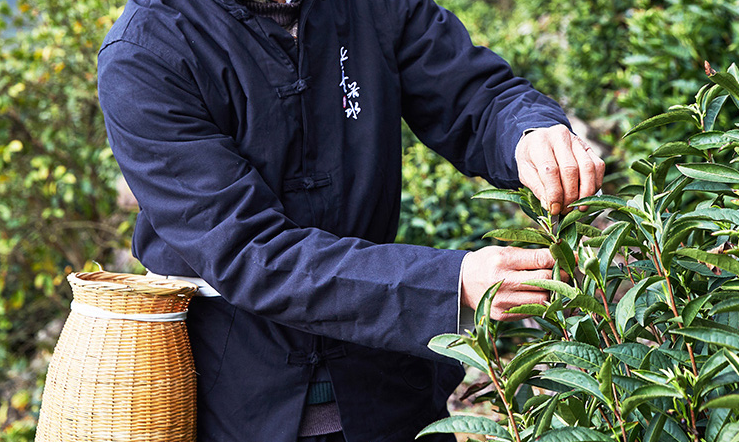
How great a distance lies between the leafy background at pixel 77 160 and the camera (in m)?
3.56

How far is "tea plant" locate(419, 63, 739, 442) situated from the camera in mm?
898

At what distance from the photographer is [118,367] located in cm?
157

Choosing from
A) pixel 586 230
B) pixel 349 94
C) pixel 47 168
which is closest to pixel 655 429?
pixel 586 230

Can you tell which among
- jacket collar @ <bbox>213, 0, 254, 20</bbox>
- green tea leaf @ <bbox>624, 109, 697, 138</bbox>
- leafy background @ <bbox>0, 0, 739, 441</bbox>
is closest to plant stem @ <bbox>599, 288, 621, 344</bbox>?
green tea leaf @ <bbox>624, 109, 697, 138</bbox>

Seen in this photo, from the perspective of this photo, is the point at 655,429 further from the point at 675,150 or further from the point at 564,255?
the point at 675,150

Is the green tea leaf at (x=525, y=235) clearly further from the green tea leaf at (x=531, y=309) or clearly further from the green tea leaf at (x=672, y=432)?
the green tea leaf at (x=672, y=432)

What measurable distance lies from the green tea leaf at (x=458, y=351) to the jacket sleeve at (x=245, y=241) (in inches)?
6.9

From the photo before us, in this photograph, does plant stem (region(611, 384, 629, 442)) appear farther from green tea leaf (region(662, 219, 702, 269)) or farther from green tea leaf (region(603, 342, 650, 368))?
green tea leaf (region(662, 219, 702, 269))

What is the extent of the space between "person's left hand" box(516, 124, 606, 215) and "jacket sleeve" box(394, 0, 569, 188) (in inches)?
10.9

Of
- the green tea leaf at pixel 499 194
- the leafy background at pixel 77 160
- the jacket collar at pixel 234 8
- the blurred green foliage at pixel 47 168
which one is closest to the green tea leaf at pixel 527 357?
the green tea leaf at pixel 499 194

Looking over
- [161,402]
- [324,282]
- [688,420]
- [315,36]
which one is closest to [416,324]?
[324,282]

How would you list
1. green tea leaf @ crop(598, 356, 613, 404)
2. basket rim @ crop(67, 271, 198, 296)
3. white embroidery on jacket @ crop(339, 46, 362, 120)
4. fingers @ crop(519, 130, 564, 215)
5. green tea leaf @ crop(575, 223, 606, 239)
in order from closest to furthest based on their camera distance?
green tea leaf @ crop(598, 356, 613, 404)
green tea leaf @ crop(575, 223, 606, 239)
fingers @ crop(519, 130, 564, 215)
basket rim @ crop(67, 271, 198, 296)
white embroidery on jacket @ crop(339, 46, 362, 120)

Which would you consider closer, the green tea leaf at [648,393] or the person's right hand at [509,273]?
the green tea leaf at [648,393]

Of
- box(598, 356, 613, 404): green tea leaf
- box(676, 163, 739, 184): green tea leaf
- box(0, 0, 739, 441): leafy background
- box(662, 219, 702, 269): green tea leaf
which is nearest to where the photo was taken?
box(598, 356, 613, 404): green tea leaf
